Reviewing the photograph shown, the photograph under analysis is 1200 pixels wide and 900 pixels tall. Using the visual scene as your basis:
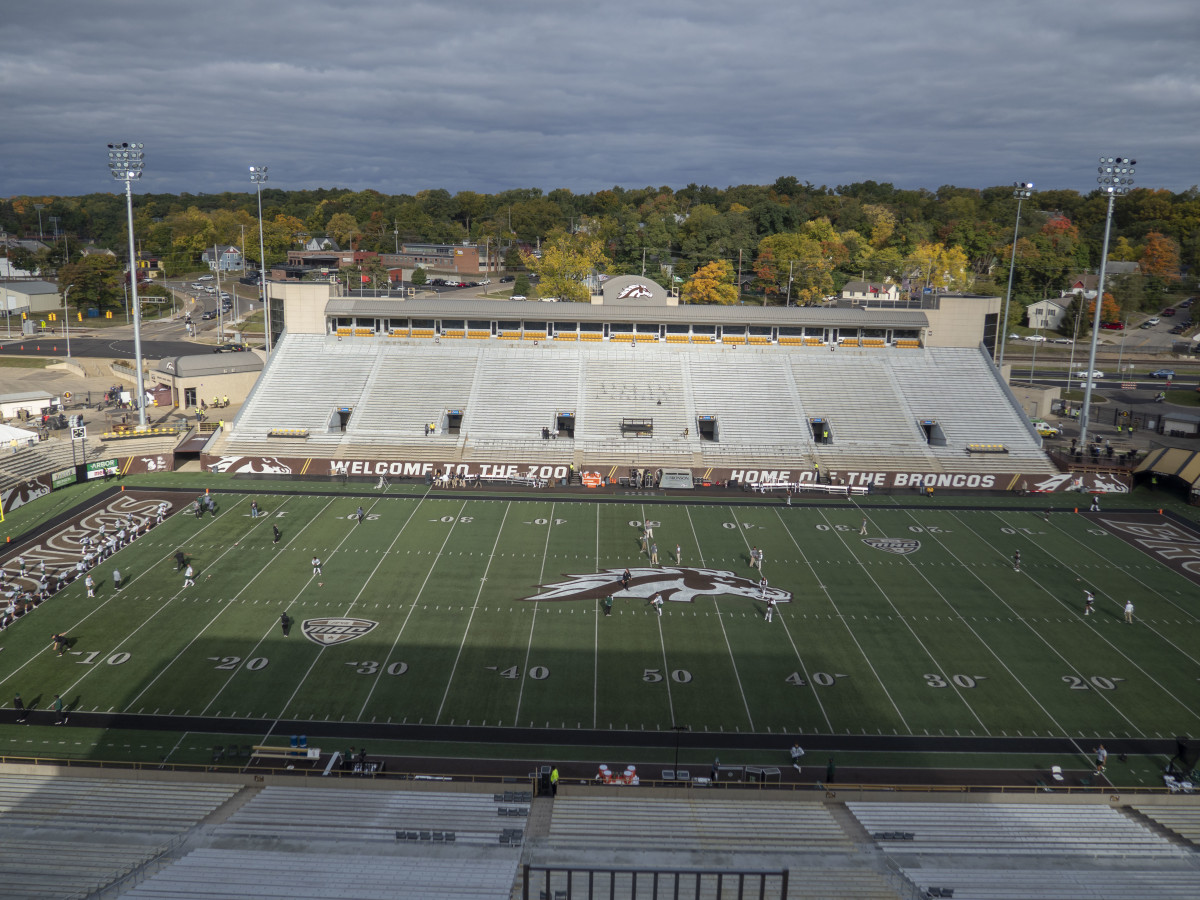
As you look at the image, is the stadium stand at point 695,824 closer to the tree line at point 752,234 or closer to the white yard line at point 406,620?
→ the white yard line at point 406,620

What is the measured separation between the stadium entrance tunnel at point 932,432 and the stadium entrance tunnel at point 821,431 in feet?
17.9

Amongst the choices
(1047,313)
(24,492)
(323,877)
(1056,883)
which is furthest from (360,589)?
(1047,313)

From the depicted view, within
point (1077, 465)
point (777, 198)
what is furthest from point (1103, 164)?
point (777, 198)

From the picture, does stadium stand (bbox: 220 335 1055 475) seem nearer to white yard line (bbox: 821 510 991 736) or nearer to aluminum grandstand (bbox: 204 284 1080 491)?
aluminum grandstand (bbox: 204 284 1080 491)

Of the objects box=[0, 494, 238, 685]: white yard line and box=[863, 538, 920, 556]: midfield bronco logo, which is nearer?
box=[0, 494, 238, 685]: white yard line

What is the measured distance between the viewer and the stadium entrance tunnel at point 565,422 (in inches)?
1928

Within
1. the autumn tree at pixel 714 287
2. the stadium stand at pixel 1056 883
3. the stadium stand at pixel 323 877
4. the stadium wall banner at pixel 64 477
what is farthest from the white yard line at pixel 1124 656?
the autumn tree at pixel 714 287

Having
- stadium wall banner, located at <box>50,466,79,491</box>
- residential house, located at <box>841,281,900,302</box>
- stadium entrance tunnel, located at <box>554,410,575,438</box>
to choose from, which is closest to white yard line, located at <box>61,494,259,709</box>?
stadium wall banner, located at <box>50,466,79,491</box>

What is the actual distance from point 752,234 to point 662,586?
84477 millimetres

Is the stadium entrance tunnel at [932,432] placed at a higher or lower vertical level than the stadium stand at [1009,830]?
higher

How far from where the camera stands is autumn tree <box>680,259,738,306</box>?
8681 cm

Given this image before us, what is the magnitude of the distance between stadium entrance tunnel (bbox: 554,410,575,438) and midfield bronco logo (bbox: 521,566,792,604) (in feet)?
55.2

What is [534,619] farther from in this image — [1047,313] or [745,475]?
[1047,313]

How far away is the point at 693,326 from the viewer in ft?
186
